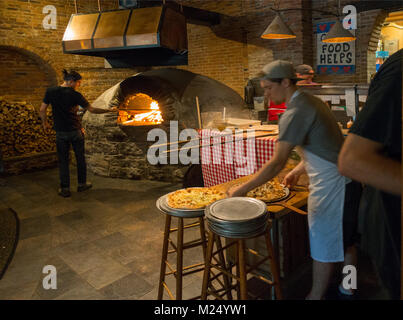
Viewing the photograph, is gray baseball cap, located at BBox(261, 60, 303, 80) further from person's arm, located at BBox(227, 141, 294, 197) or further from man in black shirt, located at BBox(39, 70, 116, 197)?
man in black shirt, located at BBox(39, 70, 116, 197)


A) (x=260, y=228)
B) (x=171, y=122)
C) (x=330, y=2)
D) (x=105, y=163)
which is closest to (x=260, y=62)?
(x=330, y=2)

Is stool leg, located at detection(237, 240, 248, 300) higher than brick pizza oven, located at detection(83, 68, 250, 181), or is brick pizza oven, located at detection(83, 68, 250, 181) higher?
brick pizza oven, located at detection(83, 68, 250, 181)

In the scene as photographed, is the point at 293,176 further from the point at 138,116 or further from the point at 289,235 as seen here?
the point at 138,116

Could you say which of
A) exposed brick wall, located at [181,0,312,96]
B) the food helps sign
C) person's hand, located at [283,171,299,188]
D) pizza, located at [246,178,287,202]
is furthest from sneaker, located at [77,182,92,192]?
the food helps sign

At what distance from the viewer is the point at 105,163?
7188mm

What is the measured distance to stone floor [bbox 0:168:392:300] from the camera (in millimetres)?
3170

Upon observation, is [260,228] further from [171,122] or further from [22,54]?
[22,54]

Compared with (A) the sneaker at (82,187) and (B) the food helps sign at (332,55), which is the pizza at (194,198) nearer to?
(A) the sneaker at (82,187)

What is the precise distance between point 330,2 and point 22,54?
25.7 feet

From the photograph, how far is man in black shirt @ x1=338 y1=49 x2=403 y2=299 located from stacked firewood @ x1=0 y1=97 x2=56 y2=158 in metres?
8.61

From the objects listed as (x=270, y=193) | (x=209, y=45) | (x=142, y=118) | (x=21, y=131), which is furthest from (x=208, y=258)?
(x=209, y=45)

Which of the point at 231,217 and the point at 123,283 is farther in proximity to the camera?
the point at 123,283

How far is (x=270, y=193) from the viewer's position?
2590 millimetres
